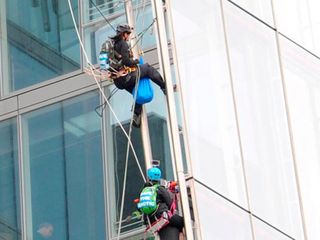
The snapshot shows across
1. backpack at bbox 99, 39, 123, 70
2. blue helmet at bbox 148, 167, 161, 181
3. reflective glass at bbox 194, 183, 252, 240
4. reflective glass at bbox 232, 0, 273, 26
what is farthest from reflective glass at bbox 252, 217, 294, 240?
reflective glass at bbox 232, 0, 273, 26

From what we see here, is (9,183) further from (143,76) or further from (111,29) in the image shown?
(143,76)

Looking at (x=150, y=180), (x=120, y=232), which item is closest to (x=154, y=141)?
(x=120, y=232)

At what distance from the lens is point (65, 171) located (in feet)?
105

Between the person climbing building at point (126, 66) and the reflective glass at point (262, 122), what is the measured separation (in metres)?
1.57

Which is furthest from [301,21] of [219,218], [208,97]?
[219,218]

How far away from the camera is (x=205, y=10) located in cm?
2908

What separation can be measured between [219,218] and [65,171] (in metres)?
5.49

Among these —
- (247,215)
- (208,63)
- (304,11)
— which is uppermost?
(304,11)

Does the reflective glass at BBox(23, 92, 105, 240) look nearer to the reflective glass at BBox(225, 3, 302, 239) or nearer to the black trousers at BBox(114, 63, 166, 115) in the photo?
the reflective glass at BBox(225, 3, 302, 239)

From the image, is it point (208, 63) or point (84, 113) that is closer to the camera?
point (208, 63)

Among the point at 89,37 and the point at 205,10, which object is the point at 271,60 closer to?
the point at 205,10

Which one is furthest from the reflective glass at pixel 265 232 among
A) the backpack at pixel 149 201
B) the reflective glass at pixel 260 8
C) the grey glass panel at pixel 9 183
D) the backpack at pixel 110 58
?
the grey glass panel at pixel 9 183

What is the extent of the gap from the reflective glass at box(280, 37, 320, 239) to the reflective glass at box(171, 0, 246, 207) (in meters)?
1.65

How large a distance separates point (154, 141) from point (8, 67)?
14.4ft
